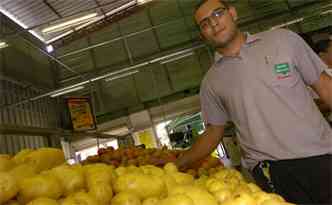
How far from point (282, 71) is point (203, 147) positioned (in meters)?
0.58

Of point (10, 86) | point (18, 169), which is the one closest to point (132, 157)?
point (18, 169)

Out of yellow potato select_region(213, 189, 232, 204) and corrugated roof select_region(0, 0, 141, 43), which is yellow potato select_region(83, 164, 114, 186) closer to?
yellow potato select_region(213, 189, 232, 204)

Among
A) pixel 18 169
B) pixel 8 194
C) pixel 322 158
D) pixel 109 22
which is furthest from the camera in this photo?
pixel 109 22

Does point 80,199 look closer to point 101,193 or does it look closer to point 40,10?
point 101,193

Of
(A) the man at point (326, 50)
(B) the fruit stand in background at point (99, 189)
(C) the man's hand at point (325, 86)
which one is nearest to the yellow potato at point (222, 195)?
(B) the fruit stand in background at point (99, 189)

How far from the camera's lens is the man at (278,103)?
5.09ft

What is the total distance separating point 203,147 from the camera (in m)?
1.85

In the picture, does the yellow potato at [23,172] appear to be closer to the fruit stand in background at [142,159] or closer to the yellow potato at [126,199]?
the yellow potato at [126,199]

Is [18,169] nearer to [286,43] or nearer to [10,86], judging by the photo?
[286,43]

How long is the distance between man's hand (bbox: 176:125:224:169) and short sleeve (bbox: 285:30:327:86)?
518 millimetres

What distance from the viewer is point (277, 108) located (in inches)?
61.9

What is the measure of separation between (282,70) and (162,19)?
8.27 m

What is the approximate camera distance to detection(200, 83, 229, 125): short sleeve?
5.98ft

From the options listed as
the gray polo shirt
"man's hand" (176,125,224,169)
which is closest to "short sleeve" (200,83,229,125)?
"man's hand" (176,125,224,169)
